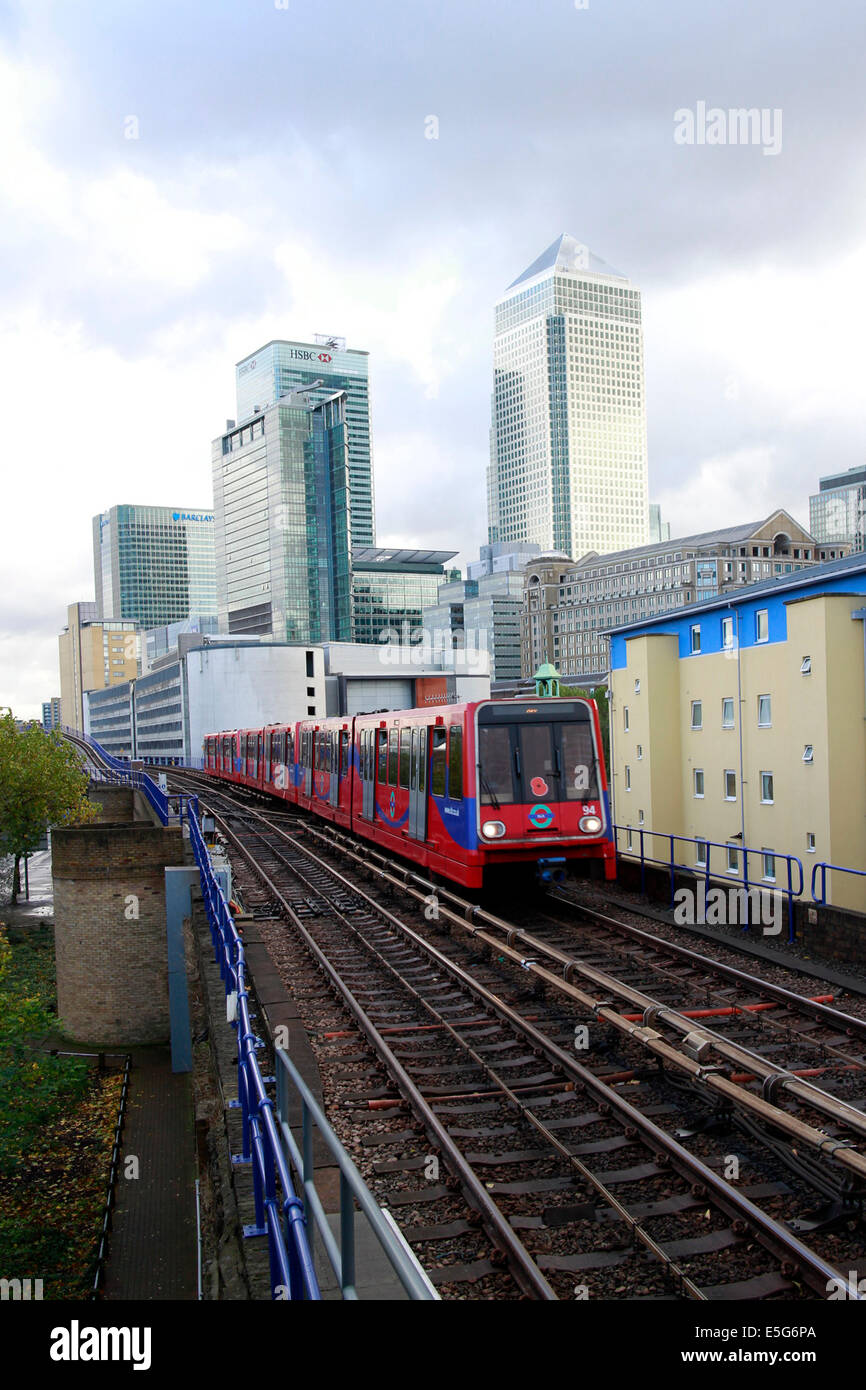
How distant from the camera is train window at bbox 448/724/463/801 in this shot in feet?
46.9

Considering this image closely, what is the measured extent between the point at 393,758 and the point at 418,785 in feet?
7.39

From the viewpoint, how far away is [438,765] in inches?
609

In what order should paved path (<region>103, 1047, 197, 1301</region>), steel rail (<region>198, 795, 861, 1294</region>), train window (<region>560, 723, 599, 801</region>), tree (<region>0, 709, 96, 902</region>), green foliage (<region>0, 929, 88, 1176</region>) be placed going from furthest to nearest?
tree (<region>0, 709, 96, 902</region>) → green foliage (<region>0, 929, 88, 1176</region>) → paved path (<region>103, 1047, 197, 1301</region>) → train window (<region>560, 723, 599, 801</region>) → steel rail (<region>198, 795, 861, 1294</region>)

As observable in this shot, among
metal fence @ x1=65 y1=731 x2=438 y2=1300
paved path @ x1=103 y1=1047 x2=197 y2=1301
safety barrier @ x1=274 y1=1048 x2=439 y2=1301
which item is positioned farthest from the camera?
paved path @ x1=103 y1=1047 x2=197 y2=1301

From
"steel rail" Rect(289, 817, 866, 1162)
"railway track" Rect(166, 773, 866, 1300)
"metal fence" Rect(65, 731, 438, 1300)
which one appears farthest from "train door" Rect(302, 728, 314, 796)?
"metal fence" Rect(65, 731, 438, 1300)

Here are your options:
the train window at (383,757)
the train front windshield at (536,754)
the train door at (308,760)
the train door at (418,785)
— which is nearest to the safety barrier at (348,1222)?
the train front windshield at (536,754)

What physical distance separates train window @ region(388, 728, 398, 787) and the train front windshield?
15.7 ft

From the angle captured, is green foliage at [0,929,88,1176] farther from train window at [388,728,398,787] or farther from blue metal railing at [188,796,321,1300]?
blue metal railing at [188,796,321,1300]

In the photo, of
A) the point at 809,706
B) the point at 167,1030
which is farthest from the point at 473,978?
the point at 167,1030

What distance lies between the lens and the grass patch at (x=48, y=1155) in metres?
16.4

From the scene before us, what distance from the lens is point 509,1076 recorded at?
8.04m

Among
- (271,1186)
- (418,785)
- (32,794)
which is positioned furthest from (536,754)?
(32,794)

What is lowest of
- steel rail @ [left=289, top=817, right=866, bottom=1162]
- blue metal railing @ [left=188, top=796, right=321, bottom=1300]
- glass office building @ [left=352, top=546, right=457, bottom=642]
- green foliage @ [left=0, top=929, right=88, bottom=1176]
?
green foliage @ [left=0, top=929, right=88, bottom=1176]
